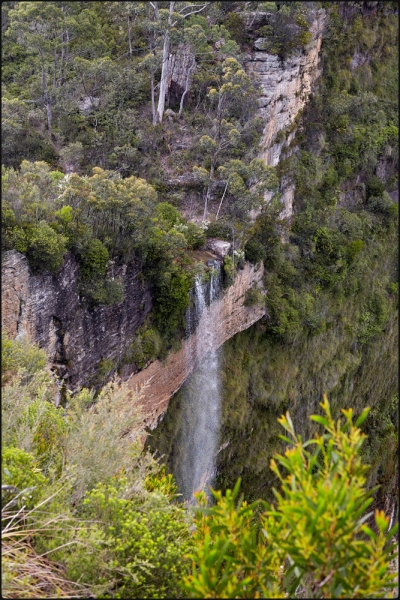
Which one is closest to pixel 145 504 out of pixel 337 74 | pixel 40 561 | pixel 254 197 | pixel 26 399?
pixel 40 561

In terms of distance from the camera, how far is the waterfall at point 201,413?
18.3 meters

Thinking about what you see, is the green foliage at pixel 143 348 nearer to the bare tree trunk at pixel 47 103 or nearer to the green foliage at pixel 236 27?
the bare tree trunk at pixel 47 103

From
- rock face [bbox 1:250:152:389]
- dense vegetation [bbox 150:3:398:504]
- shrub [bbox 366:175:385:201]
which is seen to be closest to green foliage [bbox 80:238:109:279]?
rock face [bbox 1:250:152:389]

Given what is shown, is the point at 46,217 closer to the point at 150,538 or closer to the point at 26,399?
the point at 26,399

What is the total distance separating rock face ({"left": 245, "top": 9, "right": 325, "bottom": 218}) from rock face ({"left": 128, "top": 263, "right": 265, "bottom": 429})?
3.91m

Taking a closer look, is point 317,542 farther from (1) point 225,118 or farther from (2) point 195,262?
(1) point 225,118

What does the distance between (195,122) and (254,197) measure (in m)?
4.35

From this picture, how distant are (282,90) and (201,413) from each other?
12182 millimetres

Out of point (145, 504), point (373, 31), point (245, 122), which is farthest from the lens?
point (373, 31)

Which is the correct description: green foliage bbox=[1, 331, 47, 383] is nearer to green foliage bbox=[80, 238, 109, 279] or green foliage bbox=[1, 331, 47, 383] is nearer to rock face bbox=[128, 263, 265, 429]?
green foliage bbox=[80, 238, 109, 279]

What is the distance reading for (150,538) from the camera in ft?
21.9

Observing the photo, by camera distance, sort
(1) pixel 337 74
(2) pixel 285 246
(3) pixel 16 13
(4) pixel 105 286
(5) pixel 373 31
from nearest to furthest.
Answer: (4) pixel 105 286 < (3) pixel 16 13 < (2) pixel 285 246 < (1) pixel 337 74 < (5) pixel 373 31

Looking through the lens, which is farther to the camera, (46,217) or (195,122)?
(195,122)

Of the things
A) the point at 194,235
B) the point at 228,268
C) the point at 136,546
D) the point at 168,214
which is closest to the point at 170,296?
the point at 194,235
